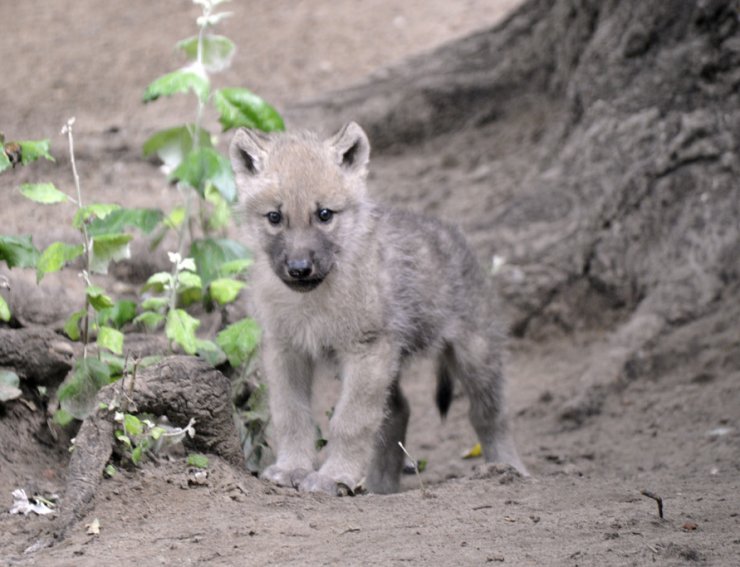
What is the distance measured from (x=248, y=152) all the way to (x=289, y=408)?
1.26m

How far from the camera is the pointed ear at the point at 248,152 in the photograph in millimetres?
5477

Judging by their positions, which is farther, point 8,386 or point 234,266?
point 234,266

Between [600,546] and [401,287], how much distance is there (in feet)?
7.13

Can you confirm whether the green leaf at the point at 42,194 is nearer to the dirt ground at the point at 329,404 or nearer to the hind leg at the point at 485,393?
the dirt ground at the point at 329,404

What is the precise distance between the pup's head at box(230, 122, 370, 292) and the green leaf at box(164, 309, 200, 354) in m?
0.50

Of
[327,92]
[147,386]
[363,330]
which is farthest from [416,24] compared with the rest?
[147,386]

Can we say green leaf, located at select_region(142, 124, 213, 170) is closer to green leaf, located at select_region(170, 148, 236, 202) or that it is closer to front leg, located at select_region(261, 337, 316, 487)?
green leaf, located at select_region(170, 148, 236, 202)

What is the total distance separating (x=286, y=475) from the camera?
5176 mm

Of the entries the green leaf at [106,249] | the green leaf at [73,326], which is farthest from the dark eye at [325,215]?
the green leaf at [73,326]

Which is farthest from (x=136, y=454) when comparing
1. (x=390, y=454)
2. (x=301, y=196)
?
(x=390, y=454)

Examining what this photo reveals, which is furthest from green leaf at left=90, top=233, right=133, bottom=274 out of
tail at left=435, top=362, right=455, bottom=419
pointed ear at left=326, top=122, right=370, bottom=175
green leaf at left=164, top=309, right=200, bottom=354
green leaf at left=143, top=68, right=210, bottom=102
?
tail at left=435, top=362, right=455, bottom=419

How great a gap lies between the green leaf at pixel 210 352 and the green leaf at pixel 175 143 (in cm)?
117

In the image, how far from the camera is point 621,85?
27.7ft

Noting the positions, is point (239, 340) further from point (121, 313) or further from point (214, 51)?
point (214, 51)
